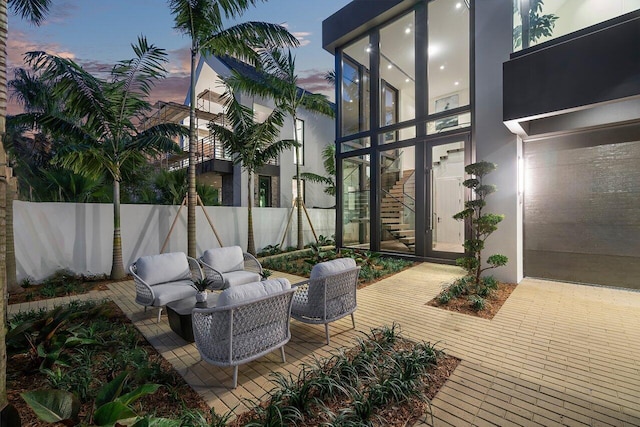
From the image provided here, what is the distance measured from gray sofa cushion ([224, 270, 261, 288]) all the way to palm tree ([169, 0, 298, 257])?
6.11ft

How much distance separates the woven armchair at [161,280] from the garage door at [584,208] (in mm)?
7239

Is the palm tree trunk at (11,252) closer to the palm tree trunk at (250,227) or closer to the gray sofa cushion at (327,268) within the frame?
the palm tree trunk at (250,227)

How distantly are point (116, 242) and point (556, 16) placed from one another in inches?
396

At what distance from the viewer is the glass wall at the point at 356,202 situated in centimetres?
952

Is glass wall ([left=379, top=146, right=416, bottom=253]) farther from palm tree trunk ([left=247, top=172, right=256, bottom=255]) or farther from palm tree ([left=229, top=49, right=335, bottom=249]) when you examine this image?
palm tree trunk ([left=247, top=172, right=256, bottom=255])

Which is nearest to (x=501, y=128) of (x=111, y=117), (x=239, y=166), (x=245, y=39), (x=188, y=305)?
(x=245, y=39)

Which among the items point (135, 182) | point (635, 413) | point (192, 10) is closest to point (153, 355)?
point (635, 413)

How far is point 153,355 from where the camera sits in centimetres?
301

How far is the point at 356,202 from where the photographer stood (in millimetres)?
9789

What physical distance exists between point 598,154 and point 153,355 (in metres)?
8.25

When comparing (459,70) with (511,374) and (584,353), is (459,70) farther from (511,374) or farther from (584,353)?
(511,374)

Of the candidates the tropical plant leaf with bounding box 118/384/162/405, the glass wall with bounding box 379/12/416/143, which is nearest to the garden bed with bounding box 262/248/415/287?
the glass wall with bounding box 379/12/416/143

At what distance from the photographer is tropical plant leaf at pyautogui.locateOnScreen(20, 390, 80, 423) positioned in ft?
5.05

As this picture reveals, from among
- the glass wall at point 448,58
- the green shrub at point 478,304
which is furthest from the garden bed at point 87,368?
the glass wall at point 448,58
